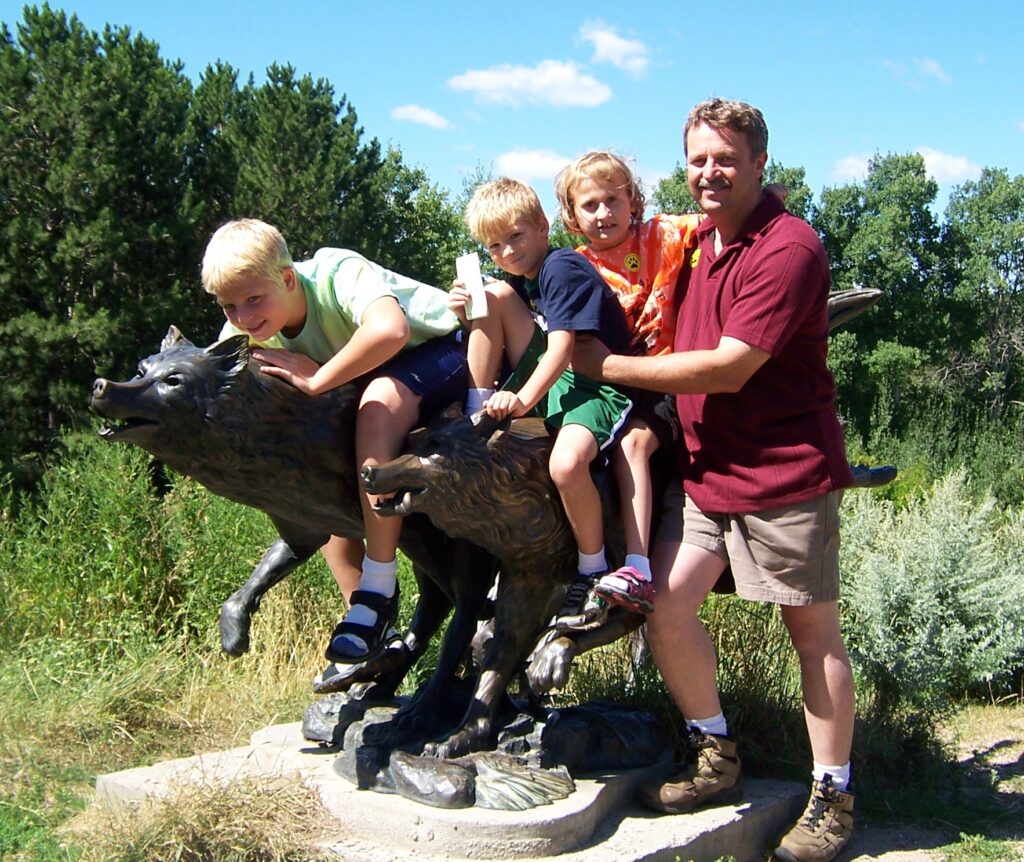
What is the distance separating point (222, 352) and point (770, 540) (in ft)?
5.43

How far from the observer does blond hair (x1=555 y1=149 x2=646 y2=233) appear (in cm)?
329

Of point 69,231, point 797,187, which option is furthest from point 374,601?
point 797,187

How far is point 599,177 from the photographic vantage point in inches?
130

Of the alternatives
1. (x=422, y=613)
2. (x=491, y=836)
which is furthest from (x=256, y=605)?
(x=491, y=836)

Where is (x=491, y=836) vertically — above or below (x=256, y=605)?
below

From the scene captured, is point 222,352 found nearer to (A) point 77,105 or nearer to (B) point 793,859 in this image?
(B) point 793,859

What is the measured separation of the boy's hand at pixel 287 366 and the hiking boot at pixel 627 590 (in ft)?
3.28

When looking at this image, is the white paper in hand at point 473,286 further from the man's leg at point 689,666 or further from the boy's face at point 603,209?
the man's leg at point 689,666

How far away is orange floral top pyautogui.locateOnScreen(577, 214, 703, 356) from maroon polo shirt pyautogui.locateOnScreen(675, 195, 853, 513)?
169 millimetres

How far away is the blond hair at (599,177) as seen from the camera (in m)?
3.29

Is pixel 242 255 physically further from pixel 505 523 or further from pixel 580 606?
pixel 580 606

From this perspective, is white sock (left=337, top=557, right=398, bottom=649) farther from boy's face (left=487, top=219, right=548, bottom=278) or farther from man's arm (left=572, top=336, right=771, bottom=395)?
boy's face (left=487, top=219, right=548, bottom=278)

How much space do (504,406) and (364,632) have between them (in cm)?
79

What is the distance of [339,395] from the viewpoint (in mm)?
3293
